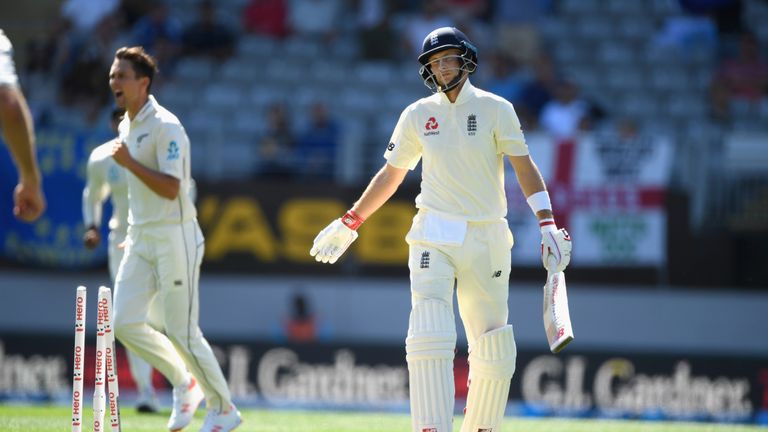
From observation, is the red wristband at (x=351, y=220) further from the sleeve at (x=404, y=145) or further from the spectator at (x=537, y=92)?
the spectator at (x=537, y=92)

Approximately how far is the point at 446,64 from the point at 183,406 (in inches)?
109

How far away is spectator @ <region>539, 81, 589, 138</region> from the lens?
619 inches

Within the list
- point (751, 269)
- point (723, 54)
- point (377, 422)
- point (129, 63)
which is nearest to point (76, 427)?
point (129, 63)

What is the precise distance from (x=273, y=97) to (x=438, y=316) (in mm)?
10669

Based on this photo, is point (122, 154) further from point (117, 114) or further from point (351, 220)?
point (117, 114)

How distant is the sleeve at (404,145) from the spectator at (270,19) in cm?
1118

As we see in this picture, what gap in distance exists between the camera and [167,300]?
794 cm

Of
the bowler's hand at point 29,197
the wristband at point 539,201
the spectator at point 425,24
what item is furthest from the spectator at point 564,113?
the bowler's hand at point 29,197

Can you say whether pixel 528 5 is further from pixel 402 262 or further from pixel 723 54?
pixel 402 262

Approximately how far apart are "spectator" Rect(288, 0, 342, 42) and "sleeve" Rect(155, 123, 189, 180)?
10.3 meters

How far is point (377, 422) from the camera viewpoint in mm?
10297

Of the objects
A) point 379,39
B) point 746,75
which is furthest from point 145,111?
point 746,75

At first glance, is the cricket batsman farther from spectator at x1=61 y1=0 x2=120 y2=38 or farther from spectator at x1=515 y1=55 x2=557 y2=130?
spectator at x1=61 y1=0 x2=120 y2=38

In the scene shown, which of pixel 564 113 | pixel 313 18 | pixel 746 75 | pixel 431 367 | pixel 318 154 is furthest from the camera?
pixel 313 18
